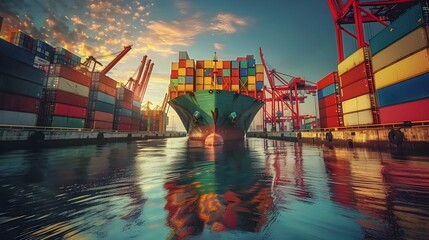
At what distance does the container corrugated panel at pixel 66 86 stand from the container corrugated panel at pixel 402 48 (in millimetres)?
44598

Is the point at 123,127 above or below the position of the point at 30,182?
above

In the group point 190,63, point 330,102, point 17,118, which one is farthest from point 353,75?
point 17,118

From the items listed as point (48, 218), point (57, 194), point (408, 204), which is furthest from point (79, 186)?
point (408, 204)

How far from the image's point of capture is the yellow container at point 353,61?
834 inches

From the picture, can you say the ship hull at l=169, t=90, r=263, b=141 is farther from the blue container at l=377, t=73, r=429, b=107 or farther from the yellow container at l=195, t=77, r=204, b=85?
the blue container at l=377, t=73, r=429, b=107

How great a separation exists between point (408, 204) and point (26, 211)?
7399 mm

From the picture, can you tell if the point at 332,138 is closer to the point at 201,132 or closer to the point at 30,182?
the point at 201,132

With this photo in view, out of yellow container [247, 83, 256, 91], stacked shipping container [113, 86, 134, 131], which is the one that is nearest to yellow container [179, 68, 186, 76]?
yellow container [247, 83, 256, 91]

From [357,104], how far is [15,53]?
43.7 metres

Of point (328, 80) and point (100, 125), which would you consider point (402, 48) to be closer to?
point (328, 80)

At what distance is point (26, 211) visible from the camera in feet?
10.6

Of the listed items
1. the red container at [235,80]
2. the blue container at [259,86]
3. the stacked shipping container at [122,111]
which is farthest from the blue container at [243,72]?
the stacked shipping container at [122,111]

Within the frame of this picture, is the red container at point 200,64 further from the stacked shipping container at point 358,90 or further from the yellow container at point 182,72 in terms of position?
the stacked shipping container at point 358,90

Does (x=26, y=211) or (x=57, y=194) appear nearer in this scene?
(x=26, y=211)
